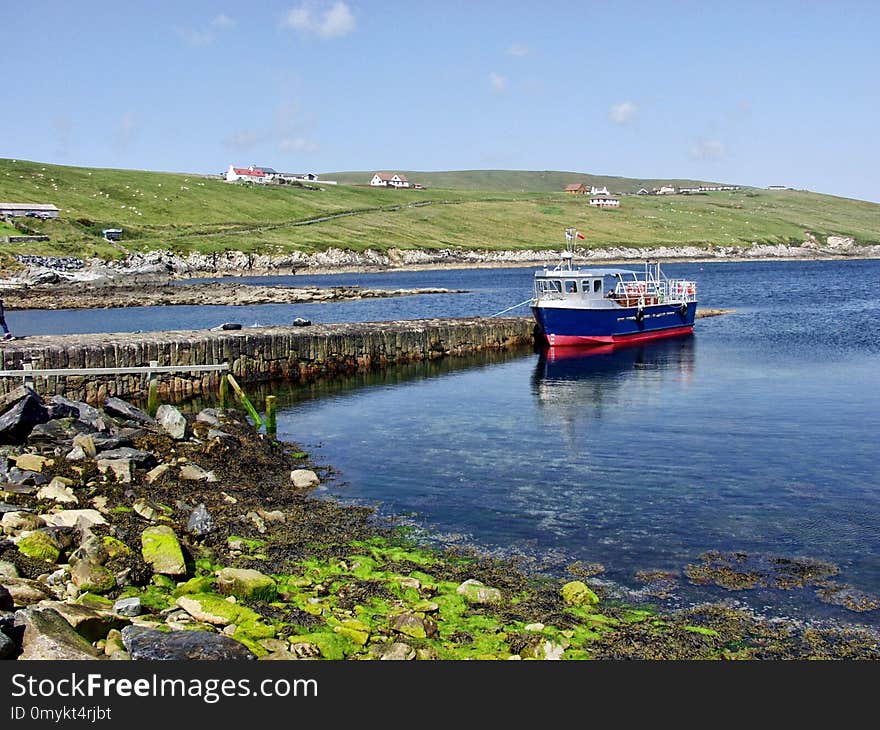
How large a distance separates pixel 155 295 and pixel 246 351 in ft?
198

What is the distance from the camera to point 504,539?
18.5 meters

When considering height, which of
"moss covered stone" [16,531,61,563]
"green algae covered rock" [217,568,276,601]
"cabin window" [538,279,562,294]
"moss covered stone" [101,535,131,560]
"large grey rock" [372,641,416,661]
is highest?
"cabin window" [538,279,562,294]

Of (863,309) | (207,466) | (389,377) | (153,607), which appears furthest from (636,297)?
(153,607)

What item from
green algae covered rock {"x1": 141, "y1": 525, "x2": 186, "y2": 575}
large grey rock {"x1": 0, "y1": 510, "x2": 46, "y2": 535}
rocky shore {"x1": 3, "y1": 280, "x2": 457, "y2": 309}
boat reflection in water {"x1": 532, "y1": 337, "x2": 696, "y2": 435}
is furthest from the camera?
rocky shore {"x1": 3, "y1": 280, "x2": 457, "y2": 309}

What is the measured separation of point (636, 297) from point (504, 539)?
157ft

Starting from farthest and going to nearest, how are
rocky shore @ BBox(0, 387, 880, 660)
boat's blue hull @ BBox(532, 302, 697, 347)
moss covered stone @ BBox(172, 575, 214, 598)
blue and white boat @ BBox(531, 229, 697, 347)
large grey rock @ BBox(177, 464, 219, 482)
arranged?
boat's blue hull @ BBox(532, 302, 697, 347)
blue and white boat @ BBox(531, 229, 697, 347)
large grey rock @ BBox(177, 464, 219, 482)
moss covered stone @ BBox(172, 575, 214, 598)
rocky shore @ BBox(0, 387, 880, 660)

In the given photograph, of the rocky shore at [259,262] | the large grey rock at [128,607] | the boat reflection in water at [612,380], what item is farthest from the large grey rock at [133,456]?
the rocky shore at [259,262]

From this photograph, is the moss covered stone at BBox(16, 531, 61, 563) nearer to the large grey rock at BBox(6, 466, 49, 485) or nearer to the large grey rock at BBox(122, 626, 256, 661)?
the large grey rock at BBox(122, 626, 256, 661)

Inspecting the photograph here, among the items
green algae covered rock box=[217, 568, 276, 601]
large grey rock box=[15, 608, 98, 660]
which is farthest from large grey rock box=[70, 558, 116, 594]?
large grey rock box=[15, 608, 98, 660]

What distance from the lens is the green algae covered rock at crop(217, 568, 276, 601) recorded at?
45.7 ft

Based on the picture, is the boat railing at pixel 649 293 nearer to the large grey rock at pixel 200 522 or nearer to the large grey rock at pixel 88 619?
the large grey rock at pixel 200 522

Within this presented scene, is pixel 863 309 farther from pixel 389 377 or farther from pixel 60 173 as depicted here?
pixel 60 173

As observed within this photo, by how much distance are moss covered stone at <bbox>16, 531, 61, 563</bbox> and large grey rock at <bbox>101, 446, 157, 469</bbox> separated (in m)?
6.54

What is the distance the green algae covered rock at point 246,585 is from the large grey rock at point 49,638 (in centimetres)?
340
